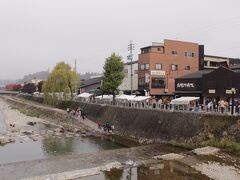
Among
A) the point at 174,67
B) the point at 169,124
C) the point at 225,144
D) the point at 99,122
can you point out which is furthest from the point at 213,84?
the point at 174,67

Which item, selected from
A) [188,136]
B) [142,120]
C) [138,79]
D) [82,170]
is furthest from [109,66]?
[82,170]

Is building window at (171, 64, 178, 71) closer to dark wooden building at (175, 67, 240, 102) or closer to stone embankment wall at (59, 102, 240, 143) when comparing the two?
dark wooden building at (175, 67, 240, 102)

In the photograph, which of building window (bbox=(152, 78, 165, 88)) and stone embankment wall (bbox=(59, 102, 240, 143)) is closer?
stone embankment wall (bbox=(59, 102, 240, 143))

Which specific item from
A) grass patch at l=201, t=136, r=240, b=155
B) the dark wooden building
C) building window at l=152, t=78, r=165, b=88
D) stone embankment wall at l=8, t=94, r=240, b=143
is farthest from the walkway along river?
building window at l=152, t=78, r=165, b=88

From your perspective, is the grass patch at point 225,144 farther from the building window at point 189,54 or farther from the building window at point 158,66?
the building window at point 189,54

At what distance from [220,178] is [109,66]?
115 ft

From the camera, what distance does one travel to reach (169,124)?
35781 mm

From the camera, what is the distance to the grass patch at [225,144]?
89.4 feet

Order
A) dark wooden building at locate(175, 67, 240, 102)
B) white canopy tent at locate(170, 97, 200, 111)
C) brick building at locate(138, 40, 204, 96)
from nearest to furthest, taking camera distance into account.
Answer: white canopy tent at locate(170, 97, 200, 111)
dark wooden building at locate(175, 67, 240, 102)
brick building at locate(138, 40, 204, 96)

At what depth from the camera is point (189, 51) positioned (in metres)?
60.4

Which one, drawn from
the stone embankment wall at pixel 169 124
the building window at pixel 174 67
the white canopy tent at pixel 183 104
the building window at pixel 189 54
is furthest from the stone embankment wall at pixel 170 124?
the building window at pixel 189 54

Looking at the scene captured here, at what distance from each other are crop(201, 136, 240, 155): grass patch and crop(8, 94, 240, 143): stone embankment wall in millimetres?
485

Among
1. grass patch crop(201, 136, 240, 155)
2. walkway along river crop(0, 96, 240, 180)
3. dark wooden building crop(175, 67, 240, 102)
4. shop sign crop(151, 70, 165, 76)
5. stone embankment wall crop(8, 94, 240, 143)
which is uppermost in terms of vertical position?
shop sign crop(151, 70, 165, 76)

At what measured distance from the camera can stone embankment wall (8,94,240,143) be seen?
29.9 meters
